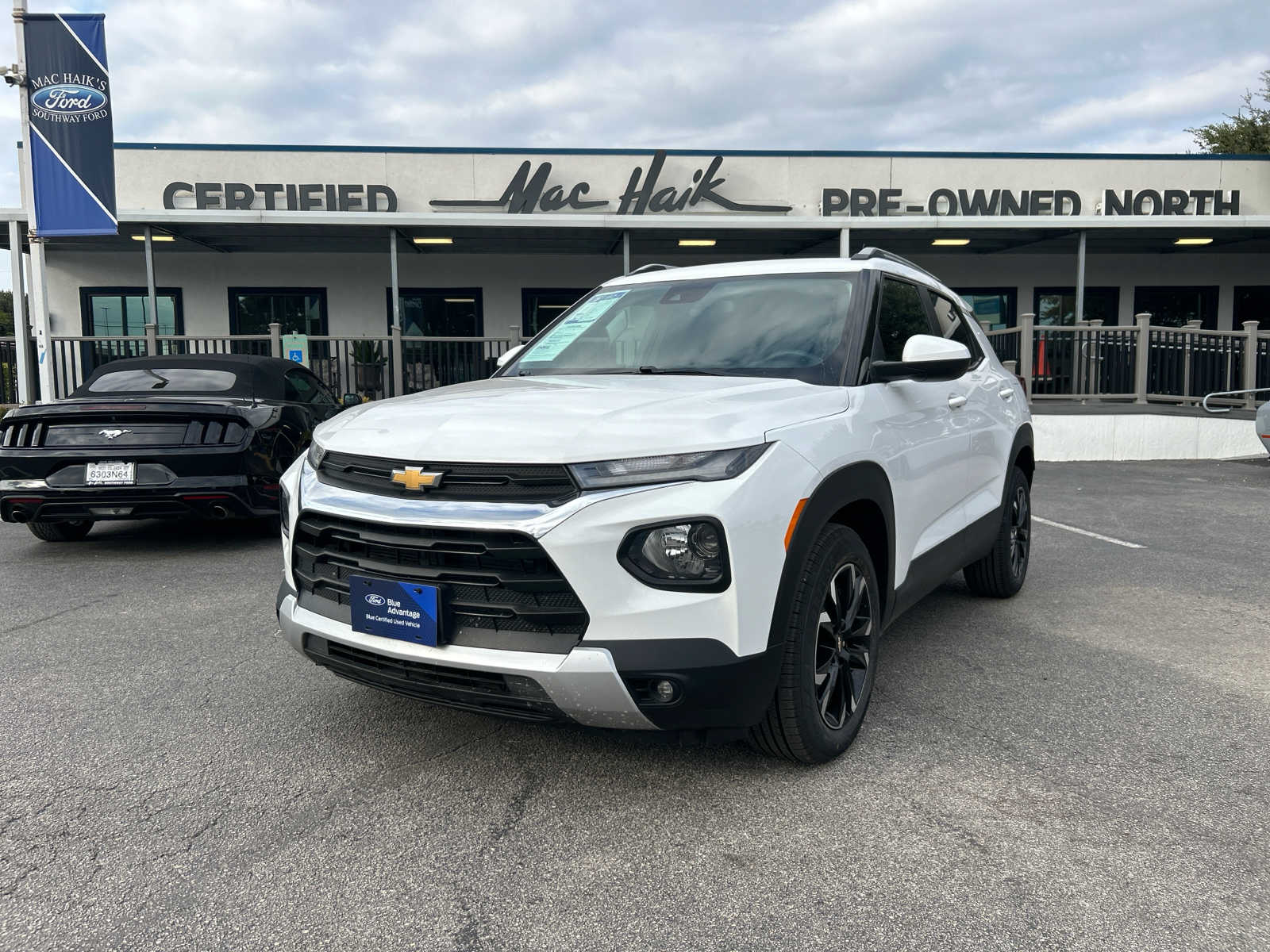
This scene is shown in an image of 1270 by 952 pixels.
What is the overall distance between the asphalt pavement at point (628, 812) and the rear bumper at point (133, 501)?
1521 mm

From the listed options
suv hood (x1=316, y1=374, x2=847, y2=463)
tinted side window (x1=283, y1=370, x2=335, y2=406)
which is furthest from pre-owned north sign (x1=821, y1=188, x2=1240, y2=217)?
suv hood (x1=316, y1=374, x2=847, y2=463)

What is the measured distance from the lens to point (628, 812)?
8.68 ft

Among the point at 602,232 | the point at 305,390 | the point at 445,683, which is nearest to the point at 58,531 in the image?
the point at 305,390

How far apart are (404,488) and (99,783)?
1.37 meters

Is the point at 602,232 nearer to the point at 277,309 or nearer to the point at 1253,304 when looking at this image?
the point at 277,309

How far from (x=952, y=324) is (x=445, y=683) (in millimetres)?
3251

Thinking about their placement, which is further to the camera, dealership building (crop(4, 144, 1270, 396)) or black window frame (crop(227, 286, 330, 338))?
black window frame (crop(227, 286, 330, 338))

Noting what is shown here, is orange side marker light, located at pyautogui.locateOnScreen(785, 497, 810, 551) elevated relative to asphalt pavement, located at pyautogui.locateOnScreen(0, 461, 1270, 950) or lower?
elevated

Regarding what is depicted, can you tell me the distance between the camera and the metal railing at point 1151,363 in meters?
13.3

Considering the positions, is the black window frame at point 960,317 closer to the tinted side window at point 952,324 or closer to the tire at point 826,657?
the tinted side window at point 952,324

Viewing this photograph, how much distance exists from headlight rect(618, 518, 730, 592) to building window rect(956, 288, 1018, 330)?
1802cm

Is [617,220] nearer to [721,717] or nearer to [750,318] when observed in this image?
[750,318]

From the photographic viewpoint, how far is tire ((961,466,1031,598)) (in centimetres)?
484

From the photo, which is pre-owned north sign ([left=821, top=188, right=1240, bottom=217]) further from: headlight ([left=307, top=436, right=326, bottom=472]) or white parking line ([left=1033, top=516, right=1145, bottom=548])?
headlight ([left=307, top=436, right=326, bottom=472])
